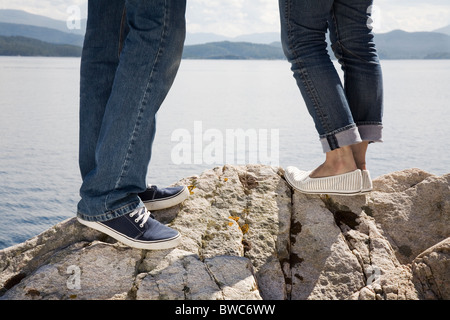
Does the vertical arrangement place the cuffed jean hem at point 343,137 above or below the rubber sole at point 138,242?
above

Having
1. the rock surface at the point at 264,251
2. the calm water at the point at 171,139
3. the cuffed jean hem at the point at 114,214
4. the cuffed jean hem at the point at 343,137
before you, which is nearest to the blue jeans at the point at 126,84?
the cuffed jean hem at the point at 114,214

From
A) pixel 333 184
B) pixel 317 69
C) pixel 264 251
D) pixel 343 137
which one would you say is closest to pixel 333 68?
pixel 317 69

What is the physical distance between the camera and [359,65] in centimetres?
175

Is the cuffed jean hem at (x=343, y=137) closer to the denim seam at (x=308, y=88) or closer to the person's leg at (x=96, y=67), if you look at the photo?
the denim seam at (x=308, y=88)

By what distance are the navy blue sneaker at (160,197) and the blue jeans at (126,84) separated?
233 mm

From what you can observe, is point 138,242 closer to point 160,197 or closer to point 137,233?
point 137,233

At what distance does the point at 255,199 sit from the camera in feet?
6.16

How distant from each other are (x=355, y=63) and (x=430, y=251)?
79cm

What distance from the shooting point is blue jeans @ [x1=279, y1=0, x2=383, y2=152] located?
160 cm

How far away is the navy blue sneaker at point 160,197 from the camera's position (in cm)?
175

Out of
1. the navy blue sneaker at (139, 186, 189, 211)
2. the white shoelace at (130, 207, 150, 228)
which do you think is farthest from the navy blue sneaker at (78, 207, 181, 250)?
the navy blue sneaker at (139, 186, 189, 211)

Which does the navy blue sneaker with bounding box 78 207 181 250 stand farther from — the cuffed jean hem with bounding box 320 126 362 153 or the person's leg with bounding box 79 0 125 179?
the cuffed jean hem with bounding box 320 126 362 153

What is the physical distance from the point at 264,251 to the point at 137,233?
1.58 ft

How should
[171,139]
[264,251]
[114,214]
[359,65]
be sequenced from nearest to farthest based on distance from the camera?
[114,214] < [264,251] < [359,65] < [171,139]
